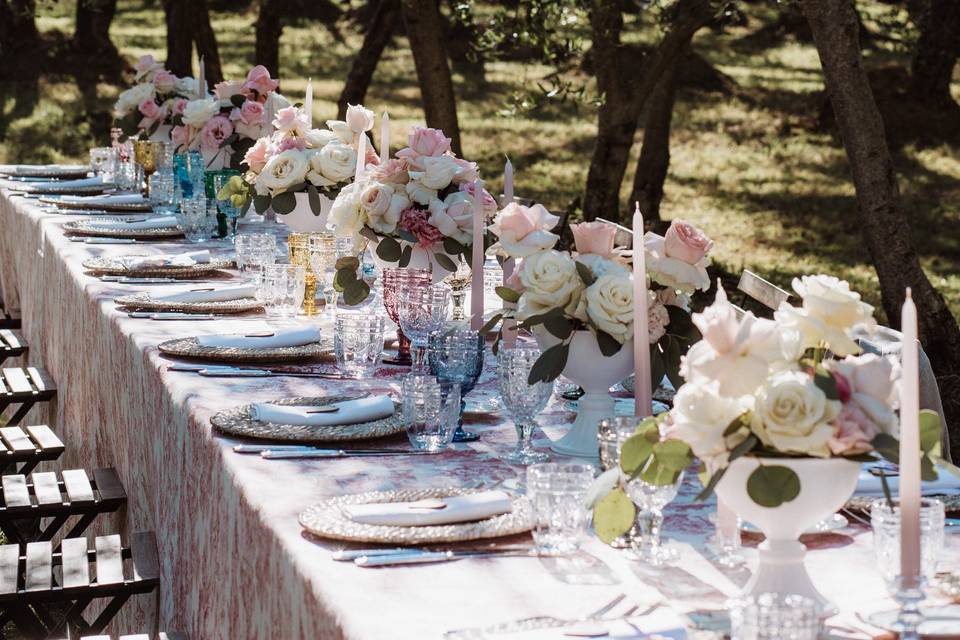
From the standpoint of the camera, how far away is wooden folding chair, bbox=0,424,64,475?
456cm

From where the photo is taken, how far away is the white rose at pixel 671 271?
2.72m

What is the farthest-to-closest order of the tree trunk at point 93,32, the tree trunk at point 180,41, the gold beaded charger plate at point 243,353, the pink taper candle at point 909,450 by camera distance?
the tree trunk at point 93,32
the tree trunk at point 180,41
the gold beaded charger plate at point 243,353
the pink taper candle at point 909,450

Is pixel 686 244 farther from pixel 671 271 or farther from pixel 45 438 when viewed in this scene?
pixel 45 438

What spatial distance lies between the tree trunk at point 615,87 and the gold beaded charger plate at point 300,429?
6.09 metres

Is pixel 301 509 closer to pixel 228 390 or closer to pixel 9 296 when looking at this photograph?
pixel 228 390

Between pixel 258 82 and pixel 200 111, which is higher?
pixel 258 82

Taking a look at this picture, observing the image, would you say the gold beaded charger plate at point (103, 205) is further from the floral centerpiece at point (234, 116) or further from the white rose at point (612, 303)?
the white rose at point (612, 303)

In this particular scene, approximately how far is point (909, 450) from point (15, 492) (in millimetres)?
2926

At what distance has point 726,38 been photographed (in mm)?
26266

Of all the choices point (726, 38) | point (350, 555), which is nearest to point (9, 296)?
point (350, 555)

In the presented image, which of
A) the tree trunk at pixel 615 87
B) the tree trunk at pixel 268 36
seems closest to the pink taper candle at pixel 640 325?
the tree trunk at pixel 615 87

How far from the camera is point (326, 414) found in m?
2.95

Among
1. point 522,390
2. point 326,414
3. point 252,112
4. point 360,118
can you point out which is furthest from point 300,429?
point 252,112

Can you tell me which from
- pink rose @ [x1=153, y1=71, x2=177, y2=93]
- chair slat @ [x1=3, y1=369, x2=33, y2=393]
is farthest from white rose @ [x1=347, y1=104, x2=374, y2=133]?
pink rose @ [x1=153, y1=71, x2=177, y2=93]
